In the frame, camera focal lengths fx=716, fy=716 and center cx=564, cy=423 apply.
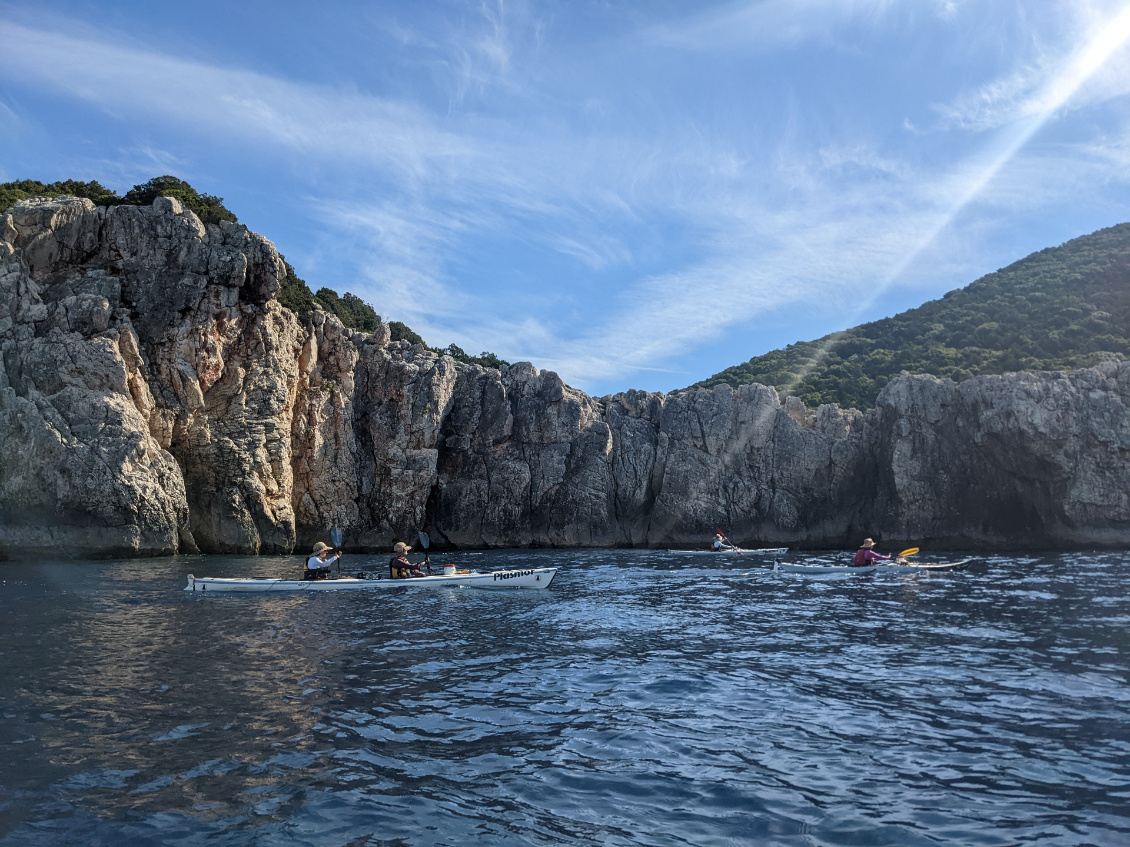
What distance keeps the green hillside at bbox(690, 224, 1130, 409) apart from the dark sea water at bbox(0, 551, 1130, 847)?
1856 inches

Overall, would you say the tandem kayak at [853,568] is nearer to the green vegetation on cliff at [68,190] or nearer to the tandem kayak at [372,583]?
the tandem kayak at [372,583]

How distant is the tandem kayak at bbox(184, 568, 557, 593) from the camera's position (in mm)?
22172

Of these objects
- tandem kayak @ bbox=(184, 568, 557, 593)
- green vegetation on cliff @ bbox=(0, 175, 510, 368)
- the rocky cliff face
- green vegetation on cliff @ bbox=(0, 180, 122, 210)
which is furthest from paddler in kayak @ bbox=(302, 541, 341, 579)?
green vegetation on cliff @ bbox=(0, 180, 122, 210)

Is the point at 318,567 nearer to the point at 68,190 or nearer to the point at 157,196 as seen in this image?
the point at 157,196

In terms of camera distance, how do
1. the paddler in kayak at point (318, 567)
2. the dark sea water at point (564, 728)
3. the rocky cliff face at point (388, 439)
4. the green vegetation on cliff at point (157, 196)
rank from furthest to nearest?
1. the green vegetation on cliff at point (157, 196)
2. the rocky cliff face at point (388, 439)
3. the paddler in kayak at point (318, 567)
4. the dark sea water at point (564, 728)

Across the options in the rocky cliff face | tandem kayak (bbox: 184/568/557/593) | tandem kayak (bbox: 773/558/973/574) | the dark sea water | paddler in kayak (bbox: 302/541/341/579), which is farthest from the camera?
the rocky cliff face

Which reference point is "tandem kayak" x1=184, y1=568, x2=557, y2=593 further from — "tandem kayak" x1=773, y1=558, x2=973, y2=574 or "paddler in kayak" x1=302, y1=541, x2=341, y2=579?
"tandem kayak" x1=773, y1=558, x2=973, y2=574

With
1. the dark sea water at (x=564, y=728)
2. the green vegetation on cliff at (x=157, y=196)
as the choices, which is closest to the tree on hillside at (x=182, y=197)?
the green vegetation on cliff at (x=157, y=196)

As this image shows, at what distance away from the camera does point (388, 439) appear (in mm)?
45875


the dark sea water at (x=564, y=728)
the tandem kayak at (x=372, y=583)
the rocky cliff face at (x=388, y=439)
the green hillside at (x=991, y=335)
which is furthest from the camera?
the green hillside at (x=991, y=335)

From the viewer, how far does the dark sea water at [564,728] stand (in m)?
6.19

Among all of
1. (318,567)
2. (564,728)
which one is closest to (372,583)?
(318,567)

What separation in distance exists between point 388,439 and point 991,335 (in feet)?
173

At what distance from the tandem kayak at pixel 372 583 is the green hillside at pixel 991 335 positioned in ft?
148
